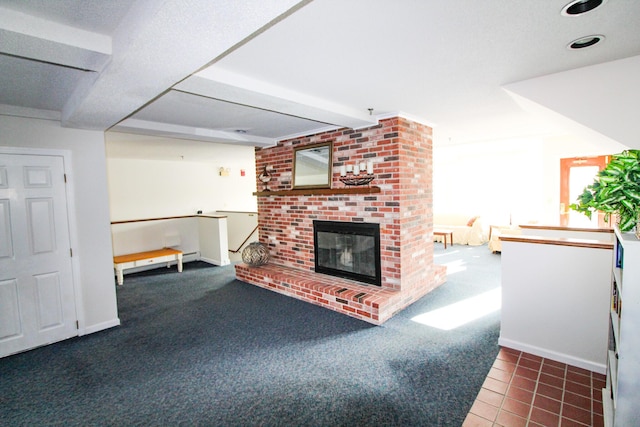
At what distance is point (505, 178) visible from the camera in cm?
779

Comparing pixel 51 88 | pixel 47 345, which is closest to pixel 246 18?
pixel 51 88

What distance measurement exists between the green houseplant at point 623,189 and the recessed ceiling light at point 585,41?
0.73 m

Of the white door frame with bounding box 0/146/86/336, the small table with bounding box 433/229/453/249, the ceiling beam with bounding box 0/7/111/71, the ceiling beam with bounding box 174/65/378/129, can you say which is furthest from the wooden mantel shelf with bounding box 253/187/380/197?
the small table with bounding box 433/229/453/249

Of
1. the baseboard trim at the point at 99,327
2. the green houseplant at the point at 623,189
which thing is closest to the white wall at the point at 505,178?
the green houseplant at the point at 623,189

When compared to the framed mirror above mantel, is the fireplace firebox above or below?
below

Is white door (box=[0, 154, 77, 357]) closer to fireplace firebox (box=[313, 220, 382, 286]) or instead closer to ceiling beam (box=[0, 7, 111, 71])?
ceiling beam (box=[0, 7, 111, 71])

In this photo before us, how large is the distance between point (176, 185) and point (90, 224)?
383cm

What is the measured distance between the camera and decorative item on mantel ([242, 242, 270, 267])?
16.6 feet

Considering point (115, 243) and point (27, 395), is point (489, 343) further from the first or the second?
point (115, 243)

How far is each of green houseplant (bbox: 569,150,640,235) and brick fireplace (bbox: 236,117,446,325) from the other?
195 cm

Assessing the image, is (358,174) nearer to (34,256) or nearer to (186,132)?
(186,132)

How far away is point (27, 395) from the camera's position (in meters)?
2.36

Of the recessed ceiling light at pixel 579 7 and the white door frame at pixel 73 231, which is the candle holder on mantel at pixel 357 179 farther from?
the white door frame at pixel 73 231

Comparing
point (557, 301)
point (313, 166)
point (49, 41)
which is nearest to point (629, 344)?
point (557, 301)
